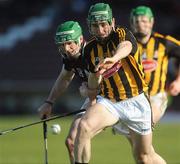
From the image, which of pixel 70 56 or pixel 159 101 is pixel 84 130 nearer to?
pixel 70 56

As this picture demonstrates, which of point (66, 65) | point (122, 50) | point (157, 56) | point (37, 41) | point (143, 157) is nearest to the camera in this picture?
point (122, 50)

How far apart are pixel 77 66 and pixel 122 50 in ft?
2.89

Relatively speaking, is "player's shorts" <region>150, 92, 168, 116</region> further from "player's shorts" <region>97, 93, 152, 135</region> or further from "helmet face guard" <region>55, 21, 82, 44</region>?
"helmet face guard" <region>55, 21, 82, 44</region>

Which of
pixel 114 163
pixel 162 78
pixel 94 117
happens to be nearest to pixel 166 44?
pixel 162 78

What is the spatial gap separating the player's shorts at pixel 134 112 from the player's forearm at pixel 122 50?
63 cm

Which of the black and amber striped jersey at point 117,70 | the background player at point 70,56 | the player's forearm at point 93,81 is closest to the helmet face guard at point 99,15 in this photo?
the black and amber striped jersey at point 117,70

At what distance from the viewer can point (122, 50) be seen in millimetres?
7492

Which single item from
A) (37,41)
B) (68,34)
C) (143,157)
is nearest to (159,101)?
(143,157)

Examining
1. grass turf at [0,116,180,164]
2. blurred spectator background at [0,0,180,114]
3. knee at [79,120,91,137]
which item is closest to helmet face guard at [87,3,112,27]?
knee at [79,120,91,137]

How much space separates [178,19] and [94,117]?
17234 millimetres

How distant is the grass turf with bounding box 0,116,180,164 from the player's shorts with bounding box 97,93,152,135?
151 inches

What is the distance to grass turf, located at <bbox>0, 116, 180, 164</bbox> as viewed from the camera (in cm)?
1239

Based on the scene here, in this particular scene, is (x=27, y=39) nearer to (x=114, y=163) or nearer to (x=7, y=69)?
(x=7, y=69)

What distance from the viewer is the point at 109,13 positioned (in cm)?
780
